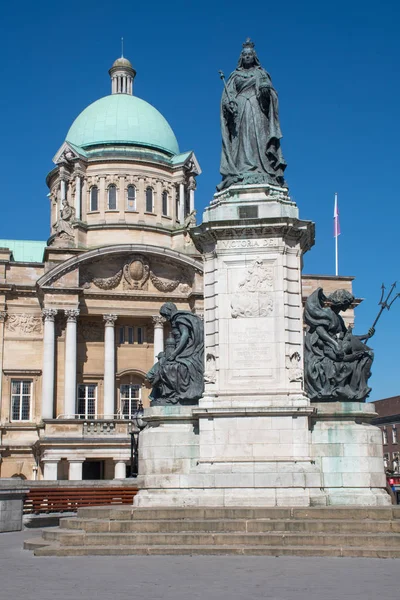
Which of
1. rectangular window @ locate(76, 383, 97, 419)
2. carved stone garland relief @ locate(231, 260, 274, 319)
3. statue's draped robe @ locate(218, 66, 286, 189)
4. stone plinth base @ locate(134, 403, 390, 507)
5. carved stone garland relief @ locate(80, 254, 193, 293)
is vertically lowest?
stone plinth base @ locate(134, 403, 390, 507)

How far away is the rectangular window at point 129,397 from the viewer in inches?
2461

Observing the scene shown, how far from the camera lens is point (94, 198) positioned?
7106 cm

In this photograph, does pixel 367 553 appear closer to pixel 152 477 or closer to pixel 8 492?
pixel 152 477

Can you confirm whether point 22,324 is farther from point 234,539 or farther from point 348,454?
point 234,539

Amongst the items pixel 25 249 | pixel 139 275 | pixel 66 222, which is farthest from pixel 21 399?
pixel 25 249

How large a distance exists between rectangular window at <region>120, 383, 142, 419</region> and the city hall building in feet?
0.24

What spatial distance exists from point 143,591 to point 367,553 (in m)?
4.20

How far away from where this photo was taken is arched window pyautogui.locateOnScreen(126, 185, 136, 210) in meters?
70.7

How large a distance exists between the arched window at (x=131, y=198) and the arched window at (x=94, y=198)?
2.44 m

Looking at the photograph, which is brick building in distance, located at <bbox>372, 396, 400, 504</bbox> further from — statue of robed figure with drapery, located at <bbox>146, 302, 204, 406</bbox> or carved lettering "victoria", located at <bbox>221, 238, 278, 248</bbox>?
carved lettering "victoria", located at <bbox>221, 238, 278, 248</bbox>

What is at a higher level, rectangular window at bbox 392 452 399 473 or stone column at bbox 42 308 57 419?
stone column at bbox 42 308 57 419

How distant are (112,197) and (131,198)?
1507 millimetres

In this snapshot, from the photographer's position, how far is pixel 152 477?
17.0 metres

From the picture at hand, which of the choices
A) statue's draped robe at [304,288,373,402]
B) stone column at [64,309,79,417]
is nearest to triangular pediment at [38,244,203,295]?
stone column at [64,309,79,417]
